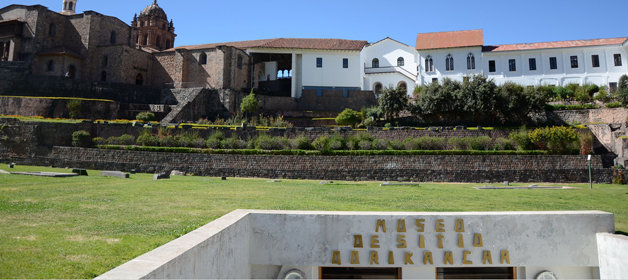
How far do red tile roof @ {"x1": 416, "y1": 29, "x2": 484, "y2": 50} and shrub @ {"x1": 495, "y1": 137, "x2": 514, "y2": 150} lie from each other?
68.0 ft

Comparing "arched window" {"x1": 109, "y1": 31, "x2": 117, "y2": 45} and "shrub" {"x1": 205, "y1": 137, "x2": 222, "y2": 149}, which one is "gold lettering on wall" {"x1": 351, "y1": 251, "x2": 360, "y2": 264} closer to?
"shrub" {"x1": 205, "y1": 137, "x2": 222, "y2": 149}

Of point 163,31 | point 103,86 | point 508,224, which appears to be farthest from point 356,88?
point 508,224

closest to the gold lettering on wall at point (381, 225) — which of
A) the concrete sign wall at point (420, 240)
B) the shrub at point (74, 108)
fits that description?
the concrete sign wall at point (420, 240)

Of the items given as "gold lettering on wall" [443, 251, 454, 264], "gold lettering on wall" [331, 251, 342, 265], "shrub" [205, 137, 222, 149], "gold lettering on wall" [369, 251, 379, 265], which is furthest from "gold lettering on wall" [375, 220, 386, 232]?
"shrub" [205, 137, 222, 149]

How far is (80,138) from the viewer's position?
24578 mm

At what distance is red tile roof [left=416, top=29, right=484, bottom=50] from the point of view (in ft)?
133

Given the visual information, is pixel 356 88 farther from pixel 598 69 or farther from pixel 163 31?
pixel 163 31

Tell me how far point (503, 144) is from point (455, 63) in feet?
67.3

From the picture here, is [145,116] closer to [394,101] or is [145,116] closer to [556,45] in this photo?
[394,101]

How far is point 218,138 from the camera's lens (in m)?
24.5

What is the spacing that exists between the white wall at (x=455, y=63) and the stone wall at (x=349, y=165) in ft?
70.7

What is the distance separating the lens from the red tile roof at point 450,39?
40.7 metres

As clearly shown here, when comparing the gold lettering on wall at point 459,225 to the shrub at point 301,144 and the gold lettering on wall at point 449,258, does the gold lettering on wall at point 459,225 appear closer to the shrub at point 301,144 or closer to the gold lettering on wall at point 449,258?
the gold lettering on wall at point 449,258

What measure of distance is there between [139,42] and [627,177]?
184 ft
